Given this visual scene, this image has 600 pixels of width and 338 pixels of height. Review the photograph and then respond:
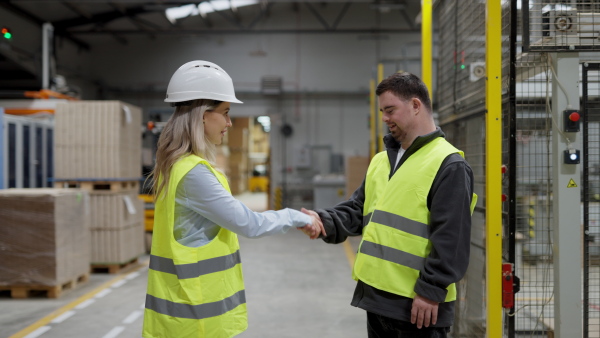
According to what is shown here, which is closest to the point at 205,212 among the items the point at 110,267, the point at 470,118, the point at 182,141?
the point at 182,141

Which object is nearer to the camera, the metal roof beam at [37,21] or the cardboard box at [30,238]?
the cardboard box at [30,238]

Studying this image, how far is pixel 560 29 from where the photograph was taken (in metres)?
3.36

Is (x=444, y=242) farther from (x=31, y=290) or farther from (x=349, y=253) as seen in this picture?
(x=349, y=253)

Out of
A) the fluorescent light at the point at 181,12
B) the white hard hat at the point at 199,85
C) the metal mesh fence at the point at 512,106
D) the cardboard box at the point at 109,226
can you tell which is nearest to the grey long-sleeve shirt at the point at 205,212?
the white hard hat at the point at 199,85

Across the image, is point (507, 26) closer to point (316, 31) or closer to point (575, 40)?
point (575, 40)

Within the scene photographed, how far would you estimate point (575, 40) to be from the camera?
3453 millimetres

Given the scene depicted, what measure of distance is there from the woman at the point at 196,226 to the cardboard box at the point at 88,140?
6062 mm

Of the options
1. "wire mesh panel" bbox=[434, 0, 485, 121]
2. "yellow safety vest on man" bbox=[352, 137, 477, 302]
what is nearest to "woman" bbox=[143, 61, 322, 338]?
"yellow safety vest on man" bbox=[352, 137, 477, 302]

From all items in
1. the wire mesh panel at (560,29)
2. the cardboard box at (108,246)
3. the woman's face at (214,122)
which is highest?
the wire mesh panel at (560,29)

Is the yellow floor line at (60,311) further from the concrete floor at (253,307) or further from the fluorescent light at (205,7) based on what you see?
the fluorescent light at (205,7)

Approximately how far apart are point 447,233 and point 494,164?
3.27 ft

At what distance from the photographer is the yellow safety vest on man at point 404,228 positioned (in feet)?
7.66

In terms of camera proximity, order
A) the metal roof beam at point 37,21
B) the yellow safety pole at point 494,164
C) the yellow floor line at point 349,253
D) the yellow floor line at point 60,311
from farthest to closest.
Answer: the metal roof beam at point 37,21 → the yellow floor line at point 349,253 → the yellow floor line at point 60,311 → the yellow safety pole at point 494,164

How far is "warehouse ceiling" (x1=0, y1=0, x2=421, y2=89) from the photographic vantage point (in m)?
14.7
